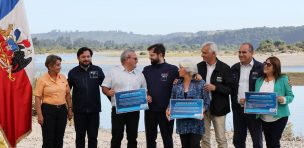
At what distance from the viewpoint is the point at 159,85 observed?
24.1 ft

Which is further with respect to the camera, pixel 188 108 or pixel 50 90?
pixel 50 90

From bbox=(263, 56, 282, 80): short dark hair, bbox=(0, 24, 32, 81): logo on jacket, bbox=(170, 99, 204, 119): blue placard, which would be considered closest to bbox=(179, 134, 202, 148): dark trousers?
bbox=(170, 99, 204, 119): blue placard

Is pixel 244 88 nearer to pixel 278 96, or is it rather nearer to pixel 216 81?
pixel 216 81

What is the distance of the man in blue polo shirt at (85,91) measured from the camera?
747 centimetres

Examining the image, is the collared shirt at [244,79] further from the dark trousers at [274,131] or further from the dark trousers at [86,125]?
the dark trousers at [86,125]

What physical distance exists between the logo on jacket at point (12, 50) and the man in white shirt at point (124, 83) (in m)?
1.17

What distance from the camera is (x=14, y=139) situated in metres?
6.92

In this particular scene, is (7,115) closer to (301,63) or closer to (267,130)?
(267,130)

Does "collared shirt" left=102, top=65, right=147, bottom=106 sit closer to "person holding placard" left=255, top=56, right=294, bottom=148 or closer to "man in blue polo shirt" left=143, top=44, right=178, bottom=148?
"man in blue polo shirt" left=143, top=44, right=178, bottom=148

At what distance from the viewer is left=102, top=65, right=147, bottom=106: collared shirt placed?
7367 millimetres

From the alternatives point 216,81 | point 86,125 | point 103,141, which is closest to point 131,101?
point 86,125

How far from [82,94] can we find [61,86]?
1.13 feet

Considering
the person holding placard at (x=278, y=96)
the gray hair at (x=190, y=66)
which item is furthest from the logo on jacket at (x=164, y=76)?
the person holding placard at (x=278, y=96)

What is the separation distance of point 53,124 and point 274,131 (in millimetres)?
2898
